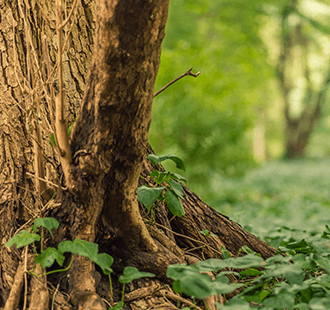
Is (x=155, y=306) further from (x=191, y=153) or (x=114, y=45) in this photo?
(x=191, y=153)

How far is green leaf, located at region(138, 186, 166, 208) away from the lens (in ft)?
5.27

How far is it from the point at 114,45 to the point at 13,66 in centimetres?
76

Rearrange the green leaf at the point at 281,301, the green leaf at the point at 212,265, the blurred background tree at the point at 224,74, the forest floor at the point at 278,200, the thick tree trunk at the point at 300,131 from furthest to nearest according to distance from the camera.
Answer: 1. the thick tree trunk at the point at 300,131
2. the blurred background tree at the point at 224,74
3. the forest floor at the point at 278,200
4. the green leaf at the point at 212,265
5. the green leaf at the point at 281,301

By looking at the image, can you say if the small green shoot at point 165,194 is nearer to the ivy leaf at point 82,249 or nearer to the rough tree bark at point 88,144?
the rough tree bark at point 88,144

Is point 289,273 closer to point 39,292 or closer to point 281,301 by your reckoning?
point 281,301

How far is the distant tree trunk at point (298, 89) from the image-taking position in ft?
67.3

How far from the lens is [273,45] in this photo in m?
21.6

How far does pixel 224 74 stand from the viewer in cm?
892

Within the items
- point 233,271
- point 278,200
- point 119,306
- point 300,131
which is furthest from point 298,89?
point 119,306

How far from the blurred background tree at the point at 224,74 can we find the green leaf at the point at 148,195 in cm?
519

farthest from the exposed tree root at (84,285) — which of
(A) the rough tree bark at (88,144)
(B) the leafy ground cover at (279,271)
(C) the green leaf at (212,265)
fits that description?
(C) the green leaf at (212,265)

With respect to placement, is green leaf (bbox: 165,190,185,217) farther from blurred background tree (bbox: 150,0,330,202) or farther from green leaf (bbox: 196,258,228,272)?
blurred background tree (bbox: 150,0,330,202)

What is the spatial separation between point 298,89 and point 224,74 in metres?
15.5

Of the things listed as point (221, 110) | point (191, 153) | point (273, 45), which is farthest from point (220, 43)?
point (273, 45)
